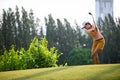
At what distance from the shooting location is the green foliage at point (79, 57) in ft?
113

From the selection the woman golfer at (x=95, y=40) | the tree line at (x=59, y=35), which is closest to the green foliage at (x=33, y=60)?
the woman golfer at (x=95, y=40)

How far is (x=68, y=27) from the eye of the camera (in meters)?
38.6

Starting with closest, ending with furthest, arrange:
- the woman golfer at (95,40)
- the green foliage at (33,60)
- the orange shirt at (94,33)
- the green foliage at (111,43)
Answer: the woman golfer at (95,40) → the orange shirt at (94,33) → the green foliage at (33,60) → the green foliage at (111,43)

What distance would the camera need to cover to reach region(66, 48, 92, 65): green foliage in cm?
3453

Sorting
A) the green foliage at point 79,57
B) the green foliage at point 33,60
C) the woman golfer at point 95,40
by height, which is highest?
the woman golfer at point 95,40

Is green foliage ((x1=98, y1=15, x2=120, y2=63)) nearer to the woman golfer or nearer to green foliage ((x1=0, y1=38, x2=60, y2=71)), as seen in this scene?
green foliage ((x1=0, y1=38, x2=60, y2=71))

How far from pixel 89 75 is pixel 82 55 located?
28.5m

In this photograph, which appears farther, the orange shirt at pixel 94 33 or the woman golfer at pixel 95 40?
the orange shirt at pixel 94 33

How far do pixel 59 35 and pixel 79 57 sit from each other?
191 inches

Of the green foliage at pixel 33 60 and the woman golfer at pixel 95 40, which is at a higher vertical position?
the woman golfer at pixel 95 40

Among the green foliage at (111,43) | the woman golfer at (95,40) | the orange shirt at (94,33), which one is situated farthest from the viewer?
the green foliage at (111,43)

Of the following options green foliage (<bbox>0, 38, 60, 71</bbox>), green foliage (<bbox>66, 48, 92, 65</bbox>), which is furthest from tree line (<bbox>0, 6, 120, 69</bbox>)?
green foliage (<bbox>0, 38, 60, 71</bbox>)

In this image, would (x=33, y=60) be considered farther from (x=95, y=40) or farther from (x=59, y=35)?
(x=59, y=35)

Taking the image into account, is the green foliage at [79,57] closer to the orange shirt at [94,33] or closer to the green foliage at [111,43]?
the green foliage at [111,43]
